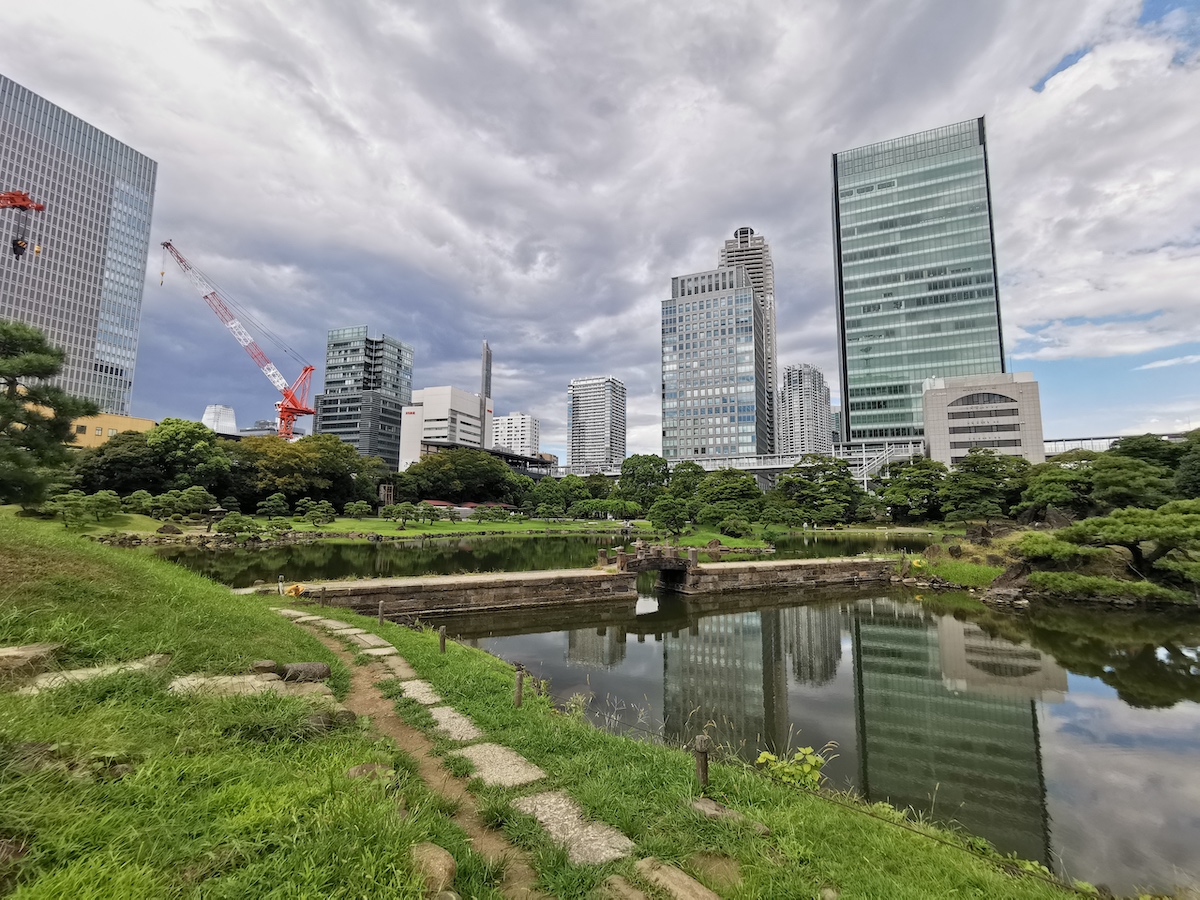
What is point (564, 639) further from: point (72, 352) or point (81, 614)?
point (72, 352)

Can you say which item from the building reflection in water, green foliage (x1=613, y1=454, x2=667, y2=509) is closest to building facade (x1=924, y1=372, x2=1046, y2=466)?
green foliage (x1=613, y1=454, x2=667, y2=509)

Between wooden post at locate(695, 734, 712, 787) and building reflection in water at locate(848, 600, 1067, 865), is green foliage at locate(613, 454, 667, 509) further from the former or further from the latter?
wooden post at locate(695, 734, 712, 787)

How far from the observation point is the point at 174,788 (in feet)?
12.8

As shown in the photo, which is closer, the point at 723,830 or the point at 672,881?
the point at 672,881

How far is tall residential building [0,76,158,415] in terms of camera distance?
76188 mm

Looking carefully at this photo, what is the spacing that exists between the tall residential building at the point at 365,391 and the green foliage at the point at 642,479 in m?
68.7

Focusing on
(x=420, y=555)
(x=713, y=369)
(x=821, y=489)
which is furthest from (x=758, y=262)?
(x=420, y=555)

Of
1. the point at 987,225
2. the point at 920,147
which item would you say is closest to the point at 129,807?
the point at 987,225

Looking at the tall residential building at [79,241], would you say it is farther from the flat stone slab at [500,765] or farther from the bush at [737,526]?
the flat stone slab at [500,765]

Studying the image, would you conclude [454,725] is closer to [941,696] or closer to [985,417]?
[941,696]

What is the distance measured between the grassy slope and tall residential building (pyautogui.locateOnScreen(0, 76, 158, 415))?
328 feet

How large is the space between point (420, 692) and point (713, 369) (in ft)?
314

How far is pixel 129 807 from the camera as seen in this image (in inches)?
139

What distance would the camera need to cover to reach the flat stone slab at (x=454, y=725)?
673 cm
